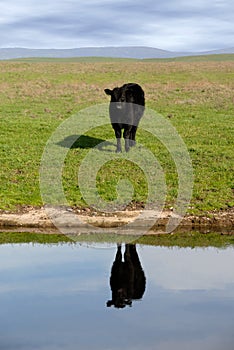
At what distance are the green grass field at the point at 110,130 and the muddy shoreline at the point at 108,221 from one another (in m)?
0.42

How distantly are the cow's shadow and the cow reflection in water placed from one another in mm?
8852

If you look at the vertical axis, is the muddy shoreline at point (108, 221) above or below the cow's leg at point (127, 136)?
below

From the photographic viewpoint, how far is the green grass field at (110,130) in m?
16.6

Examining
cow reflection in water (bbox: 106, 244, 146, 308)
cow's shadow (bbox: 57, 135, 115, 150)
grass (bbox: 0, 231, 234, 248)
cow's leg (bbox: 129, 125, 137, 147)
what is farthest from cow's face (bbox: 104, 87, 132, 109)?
cow reflection in water (bbox: 106, 244, 146, 308)

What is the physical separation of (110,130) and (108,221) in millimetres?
10008

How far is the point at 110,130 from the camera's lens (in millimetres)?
24266

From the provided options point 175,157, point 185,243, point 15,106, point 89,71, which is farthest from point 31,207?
point 89,71

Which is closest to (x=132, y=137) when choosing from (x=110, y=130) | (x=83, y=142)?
(x=83, y=142)

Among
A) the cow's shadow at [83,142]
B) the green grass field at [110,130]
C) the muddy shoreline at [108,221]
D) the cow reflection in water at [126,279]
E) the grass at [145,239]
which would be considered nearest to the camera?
the cow reflection in water at [126,279]

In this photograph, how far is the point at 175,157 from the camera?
19.7 metres

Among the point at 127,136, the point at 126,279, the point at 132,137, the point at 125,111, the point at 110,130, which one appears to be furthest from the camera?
the point at 110,130

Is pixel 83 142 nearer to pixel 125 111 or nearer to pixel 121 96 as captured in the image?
pixel 125 111

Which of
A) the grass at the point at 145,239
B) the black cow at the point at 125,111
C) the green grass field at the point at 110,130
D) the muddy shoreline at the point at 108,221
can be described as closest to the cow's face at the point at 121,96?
the black cow at the point at 125,111

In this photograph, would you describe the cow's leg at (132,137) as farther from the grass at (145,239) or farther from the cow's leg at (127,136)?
the grass at (145,239)
